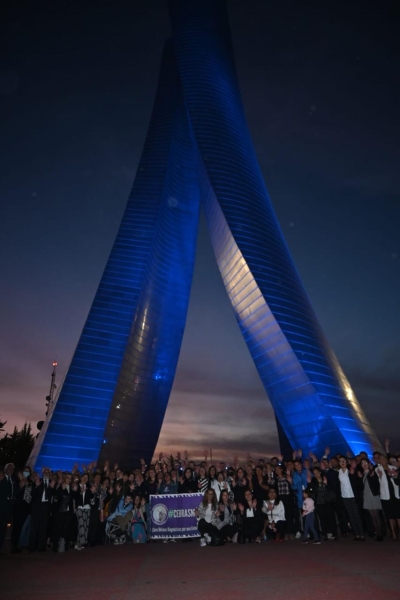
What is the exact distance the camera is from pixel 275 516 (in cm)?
966

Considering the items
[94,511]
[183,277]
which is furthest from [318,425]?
[183,277]

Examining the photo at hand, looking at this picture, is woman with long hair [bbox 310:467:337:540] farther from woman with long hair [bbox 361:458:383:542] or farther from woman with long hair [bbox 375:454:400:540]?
woman with long hair [bbox 375:454:400:540]

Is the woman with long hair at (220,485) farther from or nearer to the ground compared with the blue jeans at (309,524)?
farther from the ground

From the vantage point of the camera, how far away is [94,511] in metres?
9.84

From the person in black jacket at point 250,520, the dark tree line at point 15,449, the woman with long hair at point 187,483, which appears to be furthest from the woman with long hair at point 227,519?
the dark tree line at point 15,449

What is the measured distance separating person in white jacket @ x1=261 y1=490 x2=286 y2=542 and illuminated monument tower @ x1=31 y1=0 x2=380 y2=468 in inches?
404

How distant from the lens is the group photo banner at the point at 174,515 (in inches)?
391

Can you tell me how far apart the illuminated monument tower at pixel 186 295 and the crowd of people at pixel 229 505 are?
965 cm

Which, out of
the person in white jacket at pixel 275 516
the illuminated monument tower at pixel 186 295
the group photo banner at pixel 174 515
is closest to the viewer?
the person in white jacket at pixel 275 516

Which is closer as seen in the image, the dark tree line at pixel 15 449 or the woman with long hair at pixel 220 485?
the woman with long hair at pixel 220 485

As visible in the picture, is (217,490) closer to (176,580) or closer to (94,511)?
(94,511)

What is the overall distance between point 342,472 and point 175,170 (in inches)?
1223

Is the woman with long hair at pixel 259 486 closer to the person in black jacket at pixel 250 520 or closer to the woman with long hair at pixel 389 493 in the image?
the person in black jacket at pixel 250 520

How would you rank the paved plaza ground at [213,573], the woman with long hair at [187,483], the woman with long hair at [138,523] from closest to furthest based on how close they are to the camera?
the paved plaza ground at [213,573] → the woman with long hair at [138,523] → the woman with long hair at [187,483]
